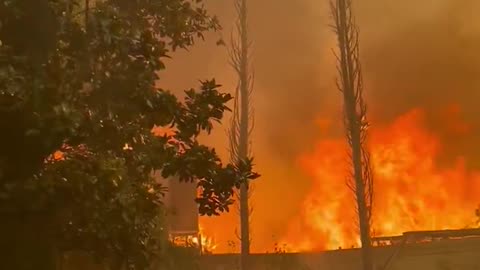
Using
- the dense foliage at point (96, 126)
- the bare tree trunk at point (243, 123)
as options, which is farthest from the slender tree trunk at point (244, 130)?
the dense foliage at point (96, 126)

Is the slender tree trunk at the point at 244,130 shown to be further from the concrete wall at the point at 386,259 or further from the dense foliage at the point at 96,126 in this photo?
the dense foliage at the point at 96,126

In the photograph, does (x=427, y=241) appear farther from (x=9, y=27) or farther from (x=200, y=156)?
(x=9, y=27)

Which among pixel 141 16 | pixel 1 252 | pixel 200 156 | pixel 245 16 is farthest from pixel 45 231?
pixel 245 16

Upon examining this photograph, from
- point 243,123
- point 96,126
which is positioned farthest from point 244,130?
point 96,126

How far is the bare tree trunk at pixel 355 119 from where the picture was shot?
23.5m

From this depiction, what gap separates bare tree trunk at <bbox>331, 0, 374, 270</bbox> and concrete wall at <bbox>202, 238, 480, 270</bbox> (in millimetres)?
1180

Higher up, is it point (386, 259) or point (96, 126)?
point (96, 126)

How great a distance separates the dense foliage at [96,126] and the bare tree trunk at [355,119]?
54.6 feet

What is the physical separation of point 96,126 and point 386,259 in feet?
62.5

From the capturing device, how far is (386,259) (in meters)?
23.4

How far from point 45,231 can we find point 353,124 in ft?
63.4

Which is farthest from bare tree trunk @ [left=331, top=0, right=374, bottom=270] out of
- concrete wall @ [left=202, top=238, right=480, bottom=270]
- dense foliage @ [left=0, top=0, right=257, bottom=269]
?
dense foliage @ [left=0, top=0, right=257, bottom=269]

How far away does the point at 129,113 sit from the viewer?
6.86m

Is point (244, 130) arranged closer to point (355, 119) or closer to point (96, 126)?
point (355, 119)
